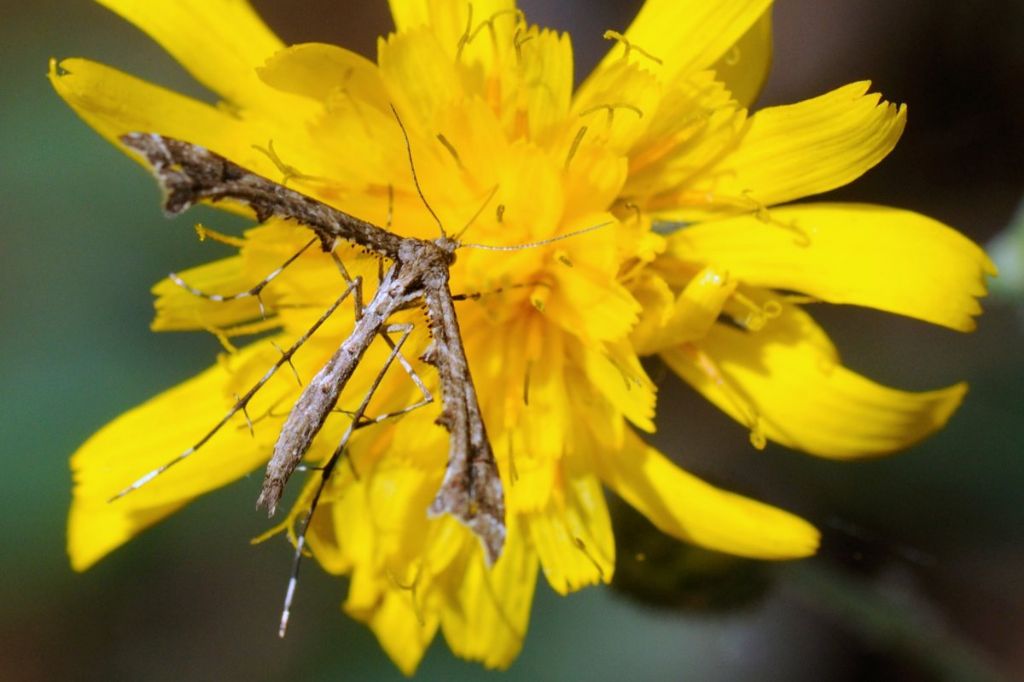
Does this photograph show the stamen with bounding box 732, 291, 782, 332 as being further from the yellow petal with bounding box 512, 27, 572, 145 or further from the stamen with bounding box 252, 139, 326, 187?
the stamen with bounding box 252, 139, 326, 187

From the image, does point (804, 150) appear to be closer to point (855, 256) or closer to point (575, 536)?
point (855, 256)

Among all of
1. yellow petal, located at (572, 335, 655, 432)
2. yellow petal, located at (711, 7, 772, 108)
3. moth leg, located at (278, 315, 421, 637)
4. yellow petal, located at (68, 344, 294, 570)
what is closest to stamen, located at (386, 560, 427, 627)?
moth leg, located at (278, 315, 421, 637)

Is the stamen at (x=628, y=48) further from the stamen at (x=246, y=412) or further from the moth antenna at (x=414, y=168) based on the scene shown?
the stamen at (x=246, y=412)

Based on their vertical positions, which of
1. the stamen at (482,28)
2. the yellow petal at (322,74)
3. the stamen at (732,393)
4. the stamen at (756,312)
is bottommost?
the stamen at (732,393)

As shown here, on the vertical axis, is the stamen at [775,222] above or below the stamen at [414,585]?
above

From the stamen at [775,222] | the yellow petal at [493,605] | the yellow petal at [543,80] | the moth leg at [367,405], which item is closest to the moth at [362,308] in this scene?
the moth leg at [367,405]

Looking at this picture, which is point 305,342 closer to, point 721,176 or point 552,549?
point 552,549

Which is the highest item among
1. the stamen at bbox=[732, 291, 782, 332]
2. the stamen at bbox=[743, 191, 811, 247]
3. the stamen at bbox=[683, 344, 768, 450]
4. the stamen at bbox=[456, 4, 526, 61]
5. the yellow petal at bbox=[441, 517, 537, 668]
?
the stamen at bbox=[456, 4, 526, 61]
